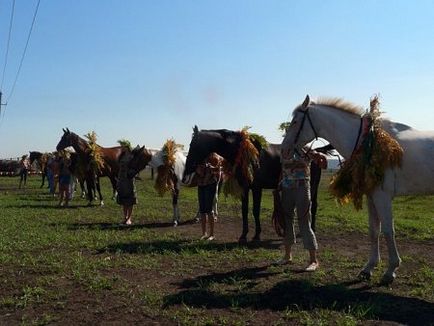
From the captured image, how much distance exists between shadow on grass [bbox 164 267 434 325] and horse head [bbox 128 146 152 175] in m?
6.60

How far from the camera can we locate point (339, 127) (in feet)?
22.7

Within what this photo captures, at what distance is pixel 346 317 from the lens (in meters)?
5.07

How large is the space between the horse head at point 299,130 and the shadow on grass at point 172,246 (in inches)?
118

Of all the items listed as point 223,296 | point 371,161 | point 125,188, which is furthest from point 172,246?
point 371,161

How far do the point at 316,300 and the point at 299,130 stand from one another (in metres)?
2.50

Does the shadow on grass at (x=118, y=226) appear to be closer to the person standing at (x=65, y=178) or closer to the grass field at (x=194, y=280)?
the grass field at (x=194, y=280)

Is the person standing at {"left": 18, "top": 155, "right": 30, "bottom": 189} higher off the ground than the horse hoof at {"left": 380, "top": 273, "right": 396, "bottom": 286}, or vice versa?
the person standing at {"left": 18, "top": 155, "right": 30, "bottom": 189}

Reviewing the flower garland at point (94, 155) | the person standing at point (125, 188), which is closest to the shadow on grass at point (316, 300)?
the person standing at point (125, 188)

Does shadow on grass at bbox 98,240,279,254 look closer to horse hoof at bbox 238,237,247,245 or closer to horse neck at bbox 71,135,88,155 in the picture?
horse hoof at bbox 238,237,247,245

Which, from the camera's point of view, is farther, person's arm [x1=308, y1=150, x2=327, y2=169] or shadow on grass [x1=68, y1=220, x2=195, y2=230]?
shadow on grass [x1=68, y1=220, x2=195, y2=230]

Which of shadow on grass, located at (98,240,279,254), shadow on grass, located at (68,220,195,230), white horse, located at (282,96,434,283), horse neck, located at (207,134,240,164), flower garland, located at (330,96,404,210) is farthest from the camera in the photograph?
shadow on grass, located at (68,220,195,230)

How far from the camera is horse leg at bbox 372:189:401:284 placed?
6.50m

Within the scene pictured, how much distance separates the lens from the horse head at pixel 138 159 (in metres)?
12.8

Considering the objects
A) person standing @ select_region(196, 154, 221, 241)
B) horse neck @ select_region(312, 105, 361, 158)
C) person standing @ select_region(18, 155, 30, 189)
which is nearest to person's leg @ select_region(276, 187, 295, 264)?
horse neck @ select_region(312, 105, 361, 158)
